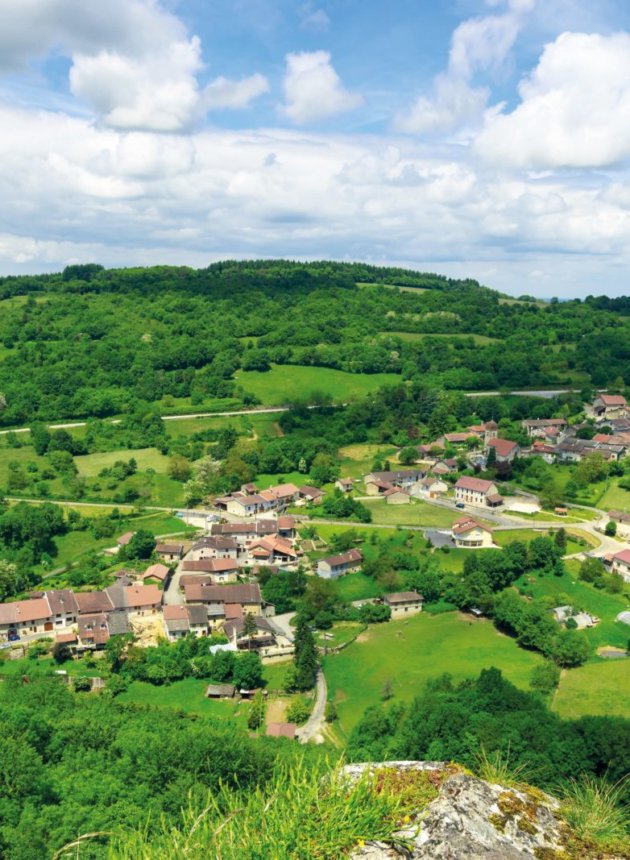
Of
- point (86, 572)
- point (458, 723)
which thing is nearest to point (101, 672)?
point (86, 572)

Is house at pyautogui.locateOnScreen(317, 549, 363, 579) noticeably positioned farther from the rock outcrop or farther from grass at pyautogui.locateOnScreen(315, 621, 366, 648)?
the rock outcrop

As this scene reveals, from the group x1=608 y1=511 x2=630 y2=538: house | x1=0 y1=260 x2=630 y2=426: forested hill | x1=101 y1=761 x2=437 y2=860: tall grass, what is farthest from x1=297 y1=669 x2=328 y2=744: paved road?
x1=0 y1=260 x2=630 y2=426: forested hill

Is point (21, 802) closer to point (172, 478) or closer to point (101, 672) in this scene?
point (101, 672)

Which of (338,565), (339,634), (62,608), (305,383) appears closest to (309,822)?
(339,634)

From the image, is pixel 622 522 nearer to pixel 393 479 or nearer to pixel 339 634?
pixel 393 479

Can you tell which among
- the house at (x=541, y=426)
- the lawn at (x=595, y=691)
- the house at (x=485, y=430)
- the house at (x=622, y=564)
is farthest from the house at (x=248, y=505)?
the house at (x=541, y=426)
